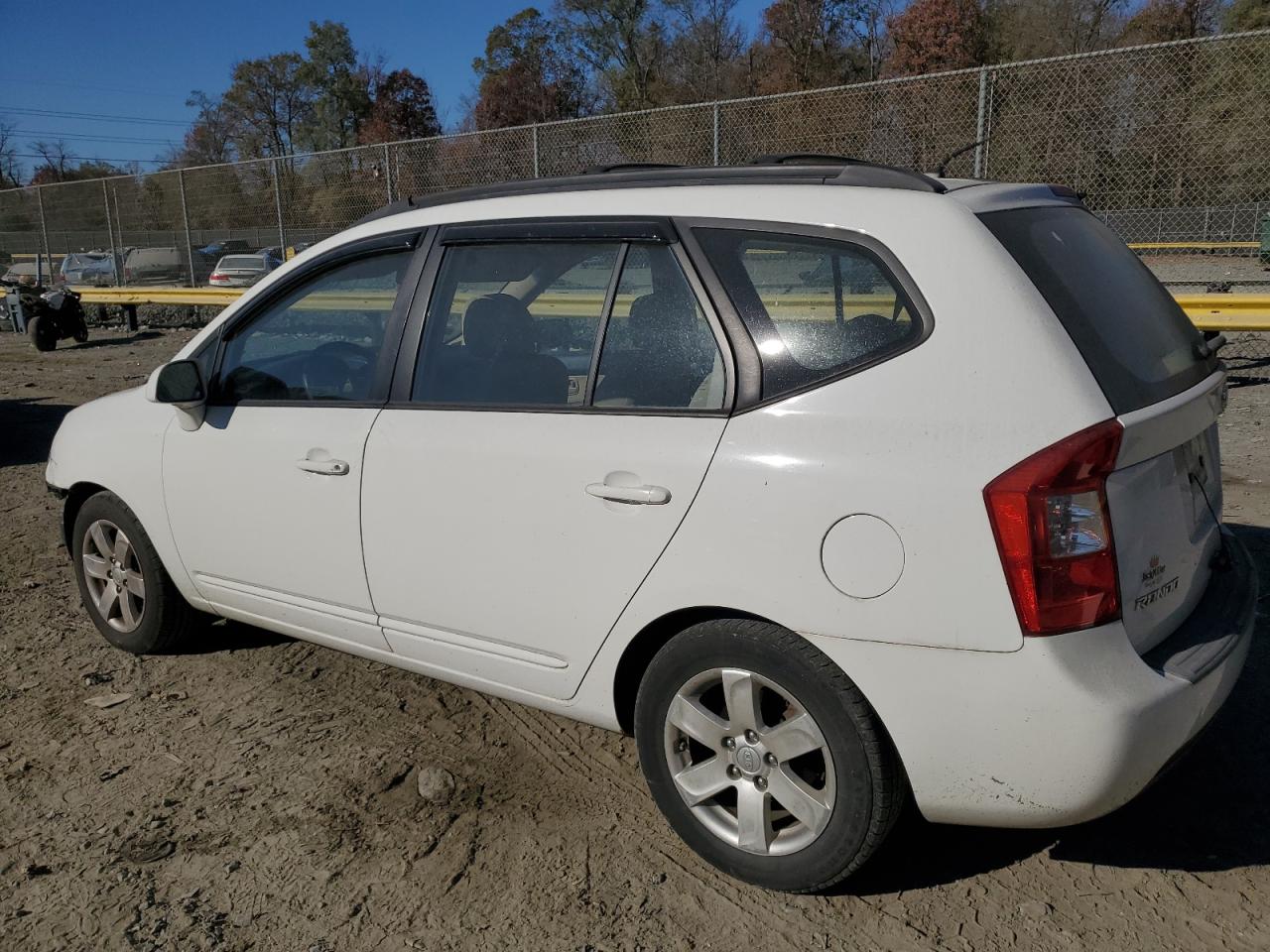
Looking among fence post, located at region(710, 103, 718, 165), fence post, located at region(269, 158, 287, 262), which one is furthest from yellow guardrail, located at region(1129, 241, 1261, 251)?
fence post, located at region(269, 158, 287, 262)

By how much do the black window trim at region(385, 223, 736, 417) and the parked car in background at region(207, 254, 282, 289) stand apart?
56.0ft

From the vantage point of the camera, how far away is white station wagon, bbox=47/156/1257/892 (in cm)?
228

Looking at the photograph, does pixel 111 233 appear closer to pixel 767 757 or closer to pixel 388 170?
A: pixel 388 170

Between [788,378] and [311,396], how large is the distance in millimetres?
1815

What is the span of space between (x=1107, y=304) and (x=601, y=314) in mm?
1311

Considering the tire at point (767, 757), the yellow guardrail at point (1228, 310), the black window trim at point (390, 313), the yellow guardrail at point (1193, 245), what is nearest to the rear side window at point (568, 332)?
the black window trim at point (390, 313)

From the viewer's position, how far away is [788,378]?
257cm

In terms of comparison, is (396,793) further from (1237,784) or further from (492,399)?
(1237,784)

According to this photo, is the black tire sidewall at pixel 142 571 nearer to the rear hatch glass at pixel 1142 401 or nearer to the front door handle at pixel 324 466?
the front door handle at pixel 324 466

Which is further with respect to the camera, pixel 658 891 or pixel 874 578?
pixel 658 891

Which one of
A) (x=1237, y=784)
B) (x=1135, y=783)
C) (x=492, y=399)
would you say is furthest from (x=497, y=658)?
(x=1237, y=784)

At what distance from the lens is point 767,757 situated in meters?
2.65

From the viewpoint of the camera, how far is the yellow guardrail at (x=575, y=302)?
2.69 metres

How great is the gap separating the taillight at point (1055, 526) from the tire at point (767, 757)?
18.6 inches
